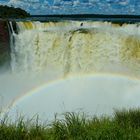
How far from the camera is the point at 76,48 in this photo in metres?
23.0

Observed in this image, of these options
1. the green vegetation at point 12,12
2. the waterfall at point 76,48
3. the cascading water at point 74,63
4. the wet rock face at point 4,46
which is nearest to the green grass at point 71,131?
the cascading water at point 74,63

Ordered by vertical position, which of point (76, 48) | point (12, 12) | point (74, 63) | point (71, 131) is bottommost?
point (74, 63)

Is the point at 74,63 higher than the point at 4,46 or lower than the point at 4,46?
lower

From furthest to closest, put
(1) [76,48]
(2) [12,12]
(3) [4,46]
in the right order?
(2) [12,12]
(3) [4,46]
(1) [76,48]

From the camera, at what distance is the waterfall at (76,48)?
882 inches

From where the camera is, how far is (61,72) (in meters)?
22.8

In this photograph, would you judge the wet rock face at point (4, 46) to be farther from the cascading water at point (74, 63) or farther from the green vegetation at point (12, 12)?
the green vegetation at point (12, 12)

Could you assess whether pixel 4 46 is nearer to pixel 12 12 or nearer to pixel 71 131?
pixel 71 131

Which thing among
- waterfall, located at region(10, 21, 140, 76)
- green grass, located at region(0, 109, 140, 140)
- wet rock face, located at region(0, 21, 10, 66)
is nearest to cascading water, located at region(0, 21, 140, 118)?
waterfall, located at region(10, 21, 140, 76)

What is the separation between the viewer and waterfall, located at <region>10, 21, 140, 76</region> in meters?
22.4

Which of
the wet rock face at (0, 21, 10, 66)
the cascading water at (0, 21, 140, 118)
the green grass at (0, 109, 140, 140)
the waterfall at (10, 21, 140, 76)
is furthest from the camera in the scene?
the wet rock face at (0, 21, 10, 66)

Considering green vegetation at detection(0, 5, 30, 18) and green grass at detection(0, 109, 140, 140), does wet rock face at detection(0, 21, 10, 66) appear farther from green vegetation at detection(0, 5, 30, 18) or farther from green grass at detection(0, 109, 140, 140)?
green vegetation at detection(0, 5, 30, 18)

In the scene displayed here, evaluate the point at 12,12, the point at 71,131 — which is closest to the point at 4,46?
the point at 71,131

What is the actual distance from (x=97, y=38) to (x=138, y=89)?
293 cm
